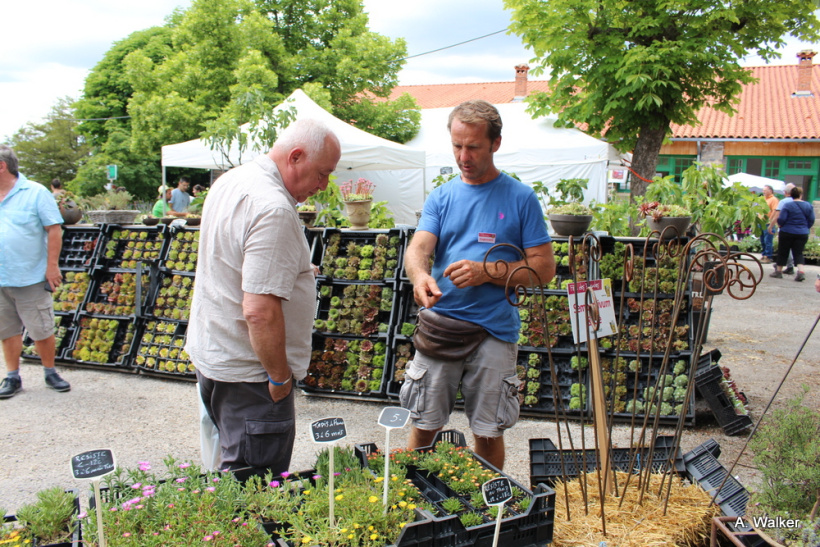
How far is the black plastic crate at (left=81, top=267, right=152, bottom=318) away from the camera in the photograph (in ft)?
17.4

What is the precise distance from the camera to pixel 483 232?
243 centimetres

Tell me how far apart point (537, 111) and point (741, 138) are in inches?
506

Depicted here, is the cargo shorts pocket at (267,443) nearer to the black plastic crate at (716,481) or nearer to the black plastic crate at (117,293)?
the black plastic crate at (716,481)

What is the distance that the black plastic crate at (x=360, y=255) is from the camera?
4703 mm

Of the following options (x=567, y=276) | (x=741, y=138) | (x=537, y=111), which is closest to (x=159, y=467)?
(x=567, y=276)

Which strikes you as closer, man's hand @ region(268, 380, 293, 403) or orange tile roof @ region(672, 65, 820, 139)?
man's hand @ region(268, 380, 293, 403)

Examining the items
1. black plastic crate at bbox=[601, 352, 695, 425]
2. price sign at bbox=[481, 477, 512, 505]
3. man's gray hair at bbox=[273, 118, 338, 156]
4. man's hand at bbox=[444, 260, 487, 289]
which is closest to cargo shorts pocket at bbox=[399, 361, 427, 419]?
man's hand at bbox=[444, 260, 487, 289]

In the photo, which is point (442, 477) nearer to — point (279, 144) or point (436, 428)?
point (436, 428)

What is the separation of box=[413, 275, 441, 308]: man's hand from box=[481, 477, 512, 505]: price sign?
827mm

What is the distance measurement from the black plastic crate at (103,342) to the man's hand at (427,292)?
3.89 meters

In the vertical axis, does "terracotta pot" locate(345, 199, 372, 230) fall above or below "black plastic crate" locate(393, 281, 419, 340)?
above

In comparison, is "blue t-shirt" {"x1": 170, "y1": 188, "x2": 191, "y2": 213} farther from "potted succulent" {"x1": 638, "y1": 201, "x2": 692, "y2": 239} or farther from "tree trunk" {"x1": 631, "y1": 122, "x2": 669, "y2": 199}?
"potted succulent" {"x1": 638, "y1": 201, "x2": 692, "y2": 239}

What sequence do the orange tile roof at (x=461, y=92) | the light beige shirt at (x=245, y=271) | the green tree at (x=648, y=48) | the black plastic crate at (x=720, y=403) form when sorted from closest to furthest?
the light beige shirt at (x=245, y=271), the black plastic crate at (x=720, y=403), the green tree at (x=648, y=48), the orange tile roof at (x=461, y=92)

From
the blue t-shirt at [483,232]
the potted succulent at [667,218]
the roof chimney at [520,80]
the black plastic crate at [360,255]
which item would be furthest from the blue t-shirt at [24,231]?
the roof chimney at [520,80]
